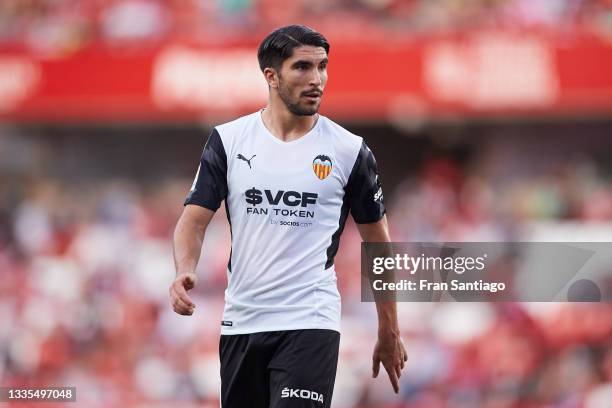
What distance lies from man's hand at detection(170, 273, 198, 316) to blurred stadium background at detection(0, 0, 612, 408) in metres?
5.97

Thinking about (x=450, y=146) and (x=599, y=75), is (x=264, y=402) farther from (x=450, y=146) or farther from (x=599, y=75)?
(x=450, y=146)

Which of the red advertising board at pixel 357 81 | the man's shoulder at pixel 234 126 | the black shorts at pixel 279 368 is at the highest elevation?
the red advertising board at pixel 357 81

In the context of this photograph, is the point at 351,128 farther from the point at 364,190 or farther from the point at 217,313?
the point at 364,190

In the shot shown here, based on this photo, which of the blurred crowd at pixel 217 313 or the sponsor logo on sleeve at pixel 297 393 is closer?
the sponsor logo on sleeve at pixel 297 393

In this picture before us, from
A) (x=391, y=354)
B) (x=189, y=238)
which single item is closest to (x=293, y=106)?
(x=189, y=238)

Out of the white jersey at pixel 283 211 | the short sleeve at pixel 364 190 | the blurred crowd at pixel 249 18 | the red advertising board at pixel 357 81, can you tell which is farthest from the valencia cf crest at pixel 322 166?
the blurred crowd at pixel 249 18

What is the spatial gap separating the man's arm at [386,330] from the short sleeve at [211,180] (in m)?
0.64

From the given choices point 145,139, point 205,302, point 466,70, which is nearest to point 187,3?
point 145,139

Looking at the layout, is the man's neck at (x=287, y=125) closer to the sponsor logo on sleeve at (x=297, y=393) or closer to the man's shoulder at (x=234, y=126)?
the man's shoulder at (x=234, y=126)

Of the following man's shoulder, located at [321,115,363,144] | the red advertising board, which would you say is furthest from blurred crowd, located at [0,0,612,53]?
man's shoulder, located at [321,115,363,144]

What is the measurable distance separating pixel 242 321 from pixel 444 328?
6760 mm

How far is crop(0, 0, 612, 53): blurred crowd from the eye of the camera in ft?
51.1

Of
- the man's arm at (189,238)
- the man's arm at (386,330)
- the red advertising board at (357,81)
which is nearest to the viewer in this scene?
the man's arm at (189,238)

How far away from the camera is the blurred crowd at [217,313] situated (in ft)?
36.9
